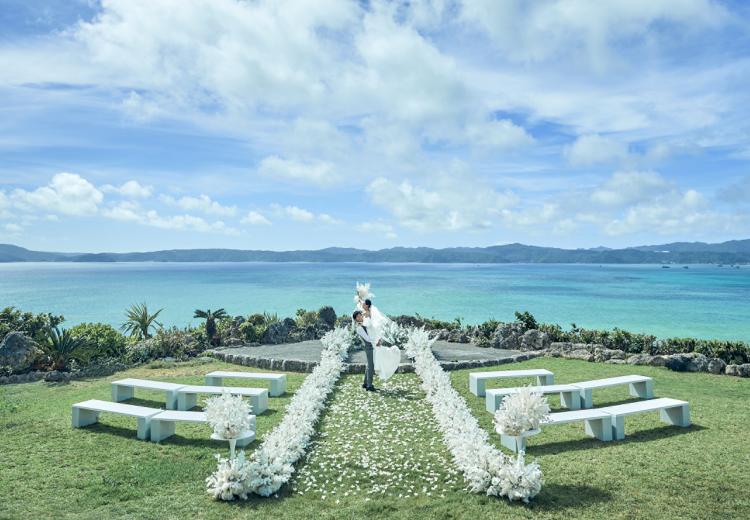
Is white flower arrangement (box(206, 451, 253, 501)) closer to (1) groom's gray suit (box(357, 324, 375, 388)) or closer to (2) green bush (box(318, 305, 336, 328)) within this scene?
(1) groom's gray suit (box(357, 324, 375, 388))

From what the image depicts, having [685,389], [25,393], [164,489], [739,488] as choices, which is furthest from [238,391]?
[685,389]

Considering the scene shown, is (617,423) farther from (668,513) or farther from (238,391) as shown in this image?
(238,391)

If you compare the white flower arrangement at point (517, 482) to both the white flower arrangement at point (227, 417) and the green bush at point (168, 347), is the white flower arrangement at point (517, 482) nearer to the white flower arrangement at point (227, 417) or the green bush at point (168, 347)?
the white flower arrangement at point (227, 417)

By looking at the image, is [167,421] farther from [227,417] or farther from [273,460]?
[273,460]

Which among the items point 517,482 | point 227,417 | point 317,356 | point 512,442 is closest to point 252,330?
point 317,356

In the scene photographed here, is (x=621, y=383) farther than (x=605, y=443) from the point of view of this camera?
Yes

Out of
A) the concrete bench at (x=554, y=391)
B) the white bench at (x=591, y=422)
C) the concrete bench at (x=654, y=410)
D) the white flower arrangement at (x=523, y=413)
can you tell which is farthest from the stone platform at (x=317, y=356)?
the white flower arrangement at (x=523, y=413)

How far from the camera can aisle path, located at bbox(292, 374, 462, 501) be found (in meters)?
6.65

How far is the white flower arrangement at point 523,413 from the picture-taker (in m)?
6.67

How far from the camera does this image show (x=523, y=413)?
21.9ft

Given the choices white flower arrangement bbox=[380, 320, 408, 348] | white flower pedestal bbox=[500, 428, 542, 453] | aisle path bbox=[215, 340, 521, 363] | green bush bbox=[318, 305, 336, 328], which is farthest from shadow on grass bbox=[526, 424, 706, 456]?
green bush bbox=[318, 305, 336, 328]

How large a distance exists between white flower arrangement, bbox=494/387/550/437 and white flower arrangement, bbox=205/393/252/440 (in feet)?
11.9

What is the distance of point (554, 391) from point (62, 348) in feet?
44.7

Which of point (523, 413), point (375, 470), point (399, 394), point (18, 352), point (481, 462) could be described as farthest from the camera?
point (18, 352)
